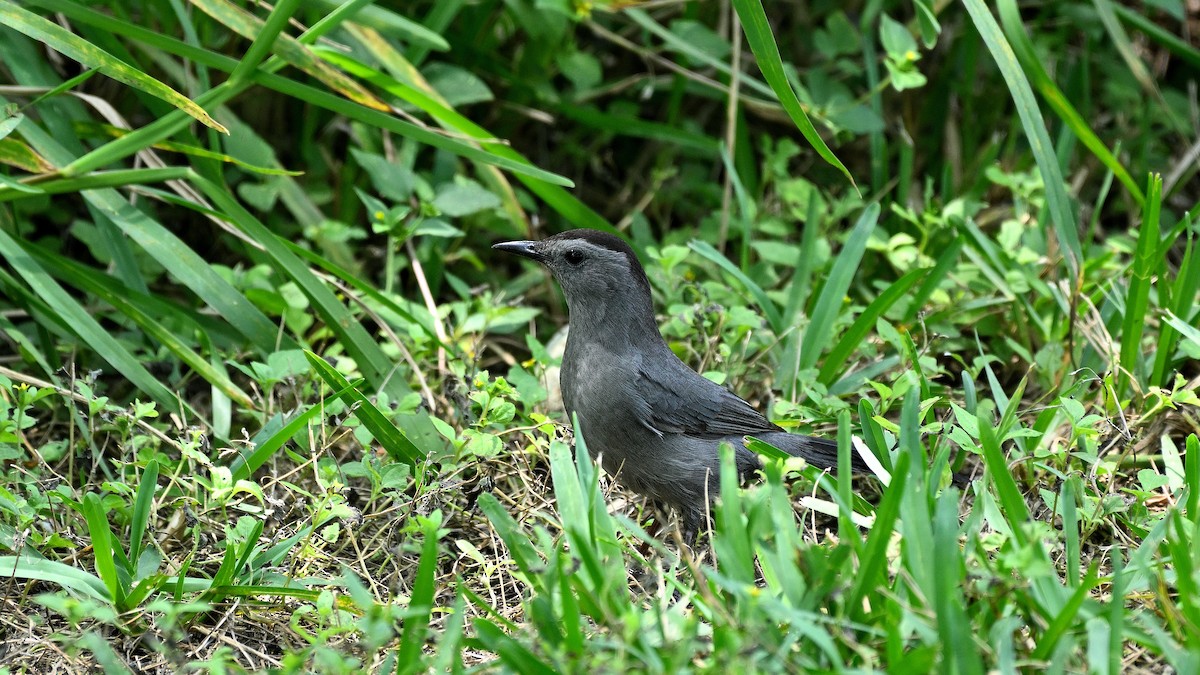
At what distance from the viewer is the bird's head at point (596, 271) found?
4.09 metres

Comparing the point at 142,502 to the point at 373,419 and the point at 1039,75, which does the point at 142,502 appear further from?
the point at 1039,75

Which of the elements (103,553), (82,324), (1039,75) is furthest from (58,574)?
(1039,75)

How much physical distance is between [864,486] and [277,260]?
2128 millimetres

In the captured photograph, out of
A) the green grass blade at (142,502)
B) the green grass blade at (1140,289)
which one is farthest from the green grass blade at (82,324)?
the green grass blade at (1140,289)

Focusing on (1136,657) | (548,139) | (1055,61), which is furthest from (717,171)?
(1136,657)

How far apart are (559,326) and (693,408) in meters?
1.32

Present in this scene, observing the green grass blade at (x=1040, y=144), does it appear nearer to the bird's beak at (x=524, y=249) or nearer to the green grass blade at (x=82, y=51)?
the bird's beak at (x=524, y=249)

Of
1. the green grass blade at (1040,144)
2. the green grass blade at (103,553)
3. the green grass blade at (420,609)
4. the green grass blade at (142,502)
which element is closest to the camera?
the green grass blade at (420,609)

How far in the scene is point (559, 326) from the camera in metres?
5.20

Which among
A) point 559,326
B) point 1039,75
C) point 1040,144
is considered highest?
point 1039,75

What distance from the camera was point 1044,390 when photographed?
175 inches

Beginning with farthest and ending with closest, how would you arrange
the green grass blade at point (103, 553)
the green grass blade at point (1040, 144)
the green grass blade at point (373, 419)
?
the green grass blade at point (1040, 144) → the green grass blade at point (373, 419) → the green grass blade at point (103, 553)

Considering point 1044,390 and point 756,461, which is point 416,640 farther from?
point 1044,390

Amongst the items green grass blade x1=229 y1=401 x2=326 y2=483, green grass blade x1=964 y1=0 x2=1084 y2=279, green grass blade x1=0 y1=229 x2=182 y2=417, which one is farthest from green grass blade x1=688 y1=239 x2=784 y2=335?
green grass blade x1=0 y1=229 x2=182 y2=417
